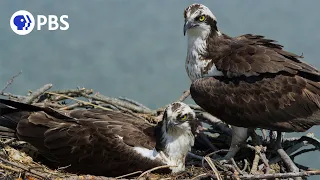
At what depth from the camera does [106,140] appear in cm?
698

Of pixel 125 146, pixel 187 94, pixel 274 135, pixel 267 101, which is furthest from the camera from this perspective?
pixel 187 94

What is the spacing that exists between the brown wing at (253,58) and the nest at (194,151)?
86 cm

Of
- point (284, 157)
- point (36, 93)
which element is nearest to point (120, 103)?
point (36, 93)

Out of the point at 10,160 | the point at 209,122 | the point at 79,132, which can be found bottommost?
the point at 10,160

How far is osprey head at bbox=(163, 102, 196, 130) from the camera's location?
272 inches

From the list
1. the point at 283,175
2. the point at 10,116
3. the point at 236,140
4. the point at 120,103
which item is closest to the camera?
the point at 283,175

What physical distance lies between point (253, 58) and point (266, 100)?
0.51 meters

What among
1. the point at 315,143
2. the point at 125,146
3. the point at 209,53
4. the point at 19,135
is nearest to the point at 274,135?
the point at 315,143

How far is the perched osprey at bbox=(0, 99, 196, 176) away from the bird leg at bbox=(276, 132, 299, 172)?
112 centimetres

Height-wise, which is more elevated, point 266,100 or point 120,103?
point 266,100

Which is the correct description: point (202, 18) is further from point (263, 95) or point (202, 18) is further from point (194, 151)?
point (194, 151)

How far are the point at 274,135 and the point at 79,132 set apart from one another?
2.47 metres

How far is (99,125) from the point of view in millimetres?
7160

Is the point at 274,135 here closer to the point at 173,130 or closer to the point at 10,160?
the point at 173,130
